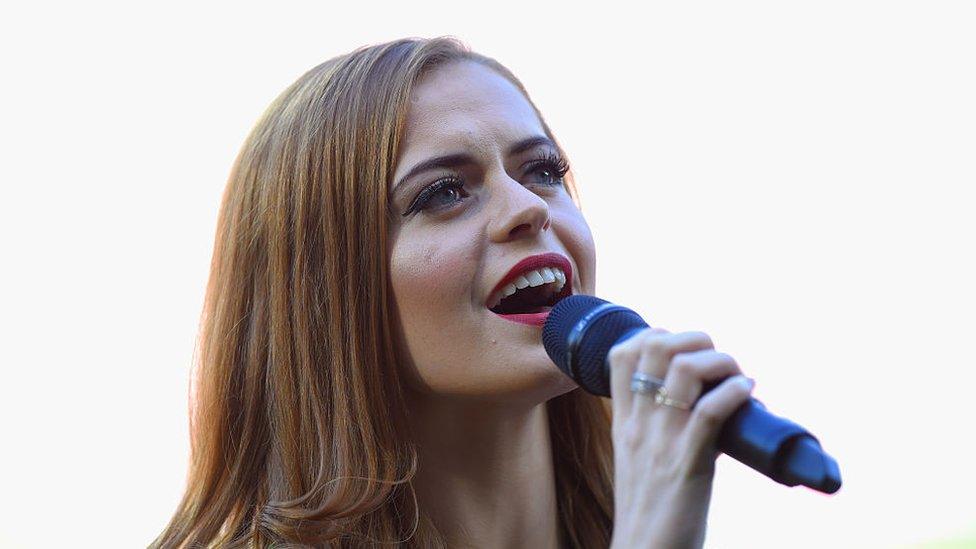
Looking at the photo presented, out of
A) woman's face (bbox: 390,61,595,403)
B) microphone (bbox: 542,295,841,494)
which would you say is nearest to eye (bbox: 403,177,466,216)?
woman's face (bbox: 390,61,595,403)

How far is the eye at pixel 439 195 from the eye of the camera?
259cm

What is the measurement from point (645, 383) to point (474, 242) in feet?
3.01

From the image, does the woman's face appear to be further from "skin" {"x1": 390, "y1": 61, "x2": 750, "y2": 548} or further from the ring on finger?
the ring on finger

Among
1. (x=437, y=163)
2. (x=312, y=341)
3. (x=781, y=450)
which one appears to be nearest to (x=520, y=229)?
(x=437, y=163)

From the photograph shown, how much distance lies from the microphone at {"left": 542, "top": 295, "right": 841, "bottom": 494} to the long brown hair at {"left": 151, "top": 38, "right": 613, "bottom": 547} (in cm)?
70

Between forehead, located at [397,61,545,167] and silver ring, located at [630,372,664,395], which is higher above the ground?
forehead, located at [397,61,545,167]

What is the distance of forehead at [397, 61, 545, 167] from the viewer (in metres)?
2.62

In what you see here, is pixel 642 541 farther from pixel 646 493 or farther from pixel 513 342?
pixel 513 342

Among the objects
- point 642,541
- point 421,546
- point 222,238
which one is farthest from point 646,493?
point 222,238

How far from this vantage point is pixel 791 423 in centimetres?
148

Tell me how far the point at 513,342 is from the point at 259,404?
0.74 metres

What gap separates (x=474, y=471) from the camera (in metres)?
2.71

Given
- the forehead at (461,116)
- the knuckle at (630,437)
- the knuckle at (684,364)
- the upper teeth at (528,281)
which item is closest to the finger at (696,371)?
the knuckle at (684,364)

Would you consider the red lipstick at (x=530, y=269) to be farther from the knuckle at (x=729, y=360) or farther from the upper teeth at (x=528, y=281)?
the knuckle at (x=729, y=360)
